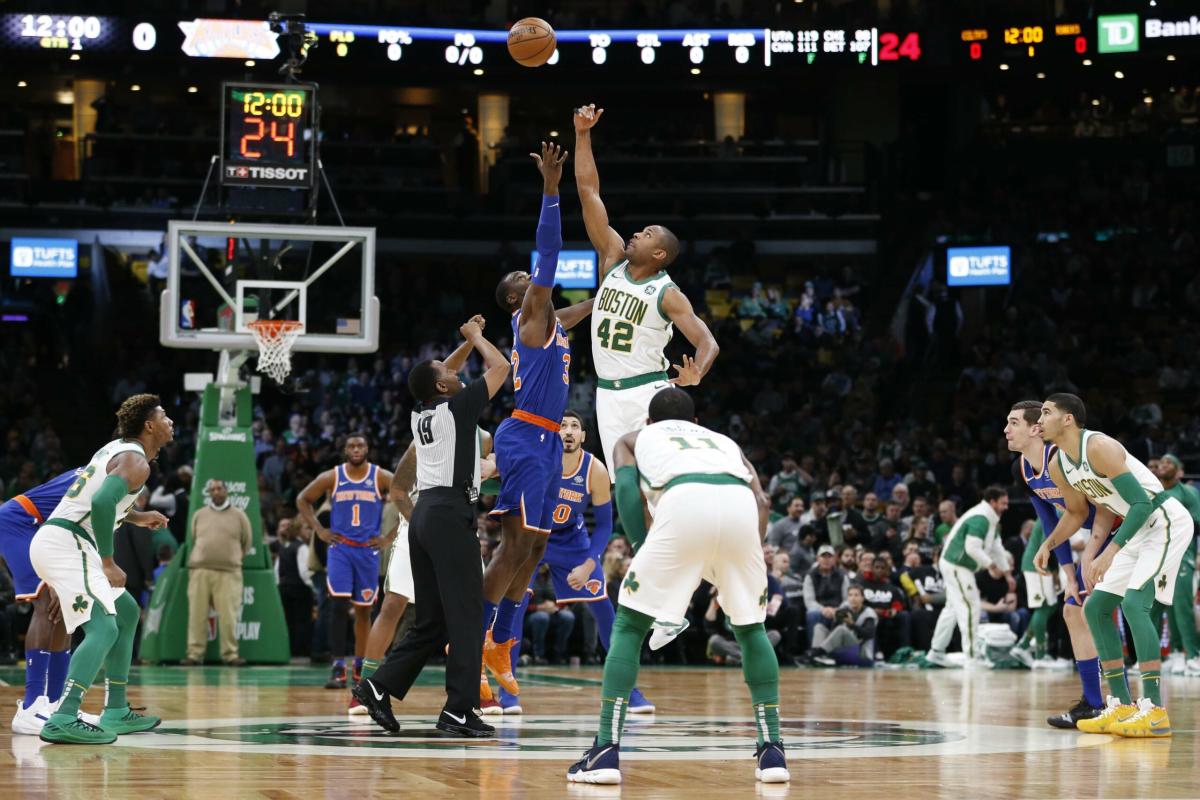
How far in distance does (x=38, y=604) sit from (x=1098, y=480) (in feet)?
19.7

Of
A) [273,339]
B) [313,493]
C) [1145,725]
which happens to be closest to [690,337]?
[1145,725]

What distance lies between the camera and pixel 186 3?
30688 mm

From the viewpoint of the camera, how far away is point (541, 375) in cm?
939

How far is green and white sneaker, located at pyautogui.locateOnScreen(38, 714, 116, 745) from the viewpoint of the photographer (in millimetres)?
7941

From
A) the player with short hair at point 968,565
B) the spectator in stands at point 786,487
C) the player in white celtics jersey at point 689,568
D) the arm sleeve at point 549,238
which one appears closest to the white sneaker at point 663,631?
the player in white celtics jersey at point 689,568

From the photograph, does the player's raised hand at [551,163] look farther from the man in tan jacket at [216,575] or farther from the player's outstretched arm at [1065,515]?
the man in tan jacket at [216,575]

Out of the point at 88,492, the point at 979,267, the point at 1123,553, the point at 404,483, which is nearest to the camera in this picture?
the point at 88,492

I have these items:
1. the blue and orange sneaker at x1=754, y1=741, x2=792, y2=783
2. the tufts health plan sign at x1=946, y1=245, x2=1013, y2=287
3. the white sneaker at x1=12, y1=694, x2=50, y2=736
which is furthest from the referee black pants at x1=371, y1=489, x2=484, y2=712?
the tufts health plan sign at x1=946, y1=245, x2=1013, y2=287

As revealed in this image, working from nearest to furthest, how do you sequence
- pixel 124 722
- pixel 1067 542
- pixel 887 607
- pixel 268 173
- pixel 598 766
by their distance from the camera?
pixel 598 766, pixel 124 722, pixel 1067 542, pixel 268 173, pixel 887 607

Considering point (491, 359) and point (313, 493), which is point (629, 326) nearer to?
point (491, 359)

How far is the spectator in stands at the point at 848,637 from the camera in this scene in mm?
17734

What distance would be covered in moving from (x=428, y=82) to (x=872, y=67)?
9868 millimetres

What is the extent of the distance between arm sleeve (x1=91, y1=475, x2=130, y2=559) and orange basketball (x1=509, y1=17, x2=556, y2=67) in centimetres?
359

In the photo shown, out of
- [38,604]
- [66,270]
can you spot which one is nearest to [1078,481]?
[38,604]
